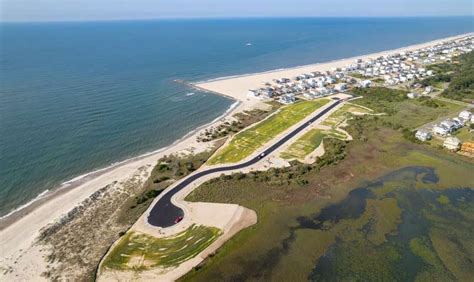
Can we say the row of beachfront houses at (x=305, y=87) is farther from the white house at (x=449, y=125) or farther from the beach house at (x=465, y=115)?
the white house at (x=449, y=125)

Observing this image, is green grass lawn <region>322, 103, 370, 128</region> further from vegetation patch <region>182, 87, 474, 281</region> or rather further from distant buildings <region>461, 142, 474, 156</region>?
distant buildings <region>461, 142, 474, 156</region>

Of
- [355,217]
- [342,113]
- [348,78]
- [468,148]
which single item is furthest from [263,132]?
[348,78]

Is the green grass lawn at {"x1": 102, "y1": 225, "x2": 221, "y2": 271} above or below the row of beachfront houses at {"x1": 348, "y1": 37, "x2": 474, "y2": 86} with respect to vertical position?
above

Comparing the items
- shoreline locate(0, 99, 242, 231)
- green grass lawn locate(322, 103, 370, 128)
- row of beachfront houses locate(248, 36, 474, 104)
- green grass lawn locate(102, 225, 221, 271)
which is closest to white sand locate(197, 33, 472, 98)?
row of beachfront houses locate(248, 36, 474, 104)

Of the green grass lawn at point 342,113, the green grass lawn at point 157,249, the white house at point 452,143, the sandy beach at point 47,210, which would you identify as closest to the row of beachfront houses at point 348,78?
the green grass lawn at point 342,113

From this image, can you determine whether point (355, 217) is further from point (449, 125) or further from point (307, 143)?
point (449, 125)

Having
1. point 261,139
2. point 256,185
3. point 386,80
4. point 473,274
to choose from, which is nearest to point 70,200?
point 256,185
